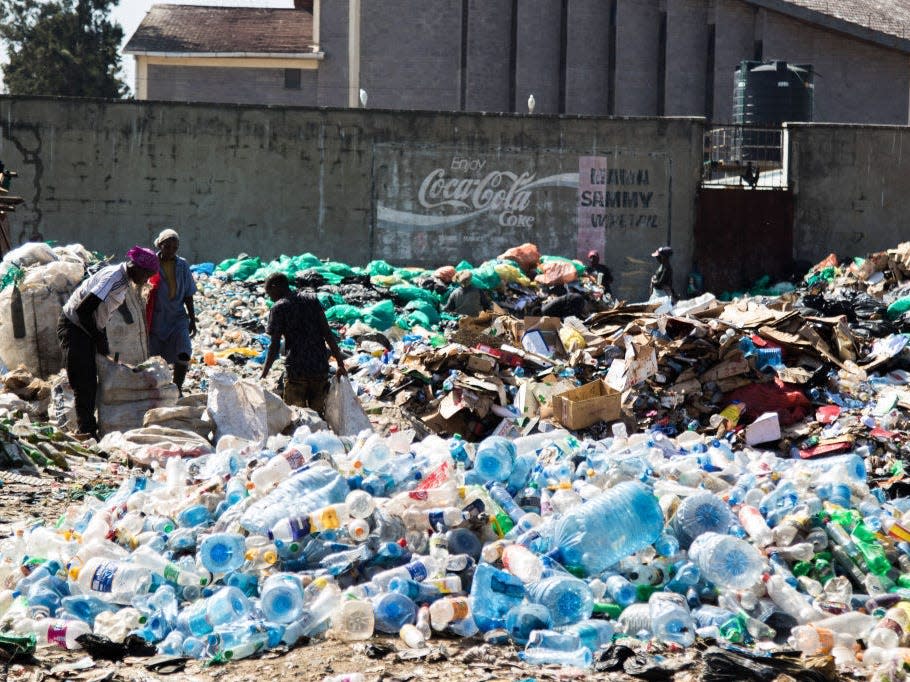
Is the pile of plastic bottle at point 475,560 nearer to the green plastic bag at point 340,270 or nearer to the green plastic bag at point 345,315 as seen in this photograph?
the green plastic bag at point 345,315

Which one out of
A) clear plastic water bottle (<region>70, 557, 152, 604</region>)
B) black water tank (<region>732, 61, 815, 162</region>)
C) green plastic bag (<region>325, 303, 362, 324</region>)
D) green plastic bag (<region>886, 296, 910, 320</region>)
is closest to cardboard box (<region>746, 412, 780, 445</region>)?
green plastic bag (<region>886, 296, 910, 320</region>)

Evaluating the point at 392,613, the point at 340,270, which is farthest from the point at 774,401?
the point at 340,270

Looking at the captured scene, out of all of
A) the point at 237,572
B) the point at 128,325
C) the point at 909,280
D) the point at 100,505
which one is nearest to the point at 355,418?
the point at 128,325

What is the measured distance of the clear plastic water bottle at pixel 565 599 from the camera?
498 cm

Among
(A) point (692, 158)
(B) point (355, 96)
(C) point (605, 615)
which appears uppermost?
(B) point (355, 96)

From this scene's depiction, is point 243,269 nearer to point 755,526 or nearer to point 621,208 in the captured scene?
point 621,208

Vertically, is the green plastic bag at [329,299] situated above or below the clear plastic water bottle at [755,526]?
above

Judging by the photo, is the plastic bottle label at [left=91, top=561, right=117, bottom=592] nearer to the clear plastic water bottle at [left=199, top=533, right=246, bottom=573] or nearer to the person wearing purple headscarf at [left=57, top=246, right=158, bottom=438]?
the clear plastic water bottle at [left=199, top=533, right=246, bottom=573]

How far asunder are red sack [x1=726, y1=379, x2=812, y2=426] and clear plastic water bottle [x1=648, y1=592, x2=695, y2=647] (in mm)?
5705

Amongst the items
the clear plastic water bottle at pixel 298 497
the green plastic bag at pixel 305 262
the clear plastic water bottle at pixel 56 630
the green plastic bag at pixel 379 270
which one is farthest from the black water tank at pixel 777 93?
the clear plastic water bottle at pixel 56 630

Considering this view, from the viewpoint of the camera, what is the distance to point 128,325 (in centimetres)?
936

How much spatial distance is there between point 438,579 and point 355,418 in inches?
167

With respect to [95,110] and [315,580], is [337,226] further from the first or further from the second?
[315,580]

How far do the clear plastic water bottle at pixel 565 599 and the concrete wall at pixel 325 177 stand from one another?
47.9 ft
